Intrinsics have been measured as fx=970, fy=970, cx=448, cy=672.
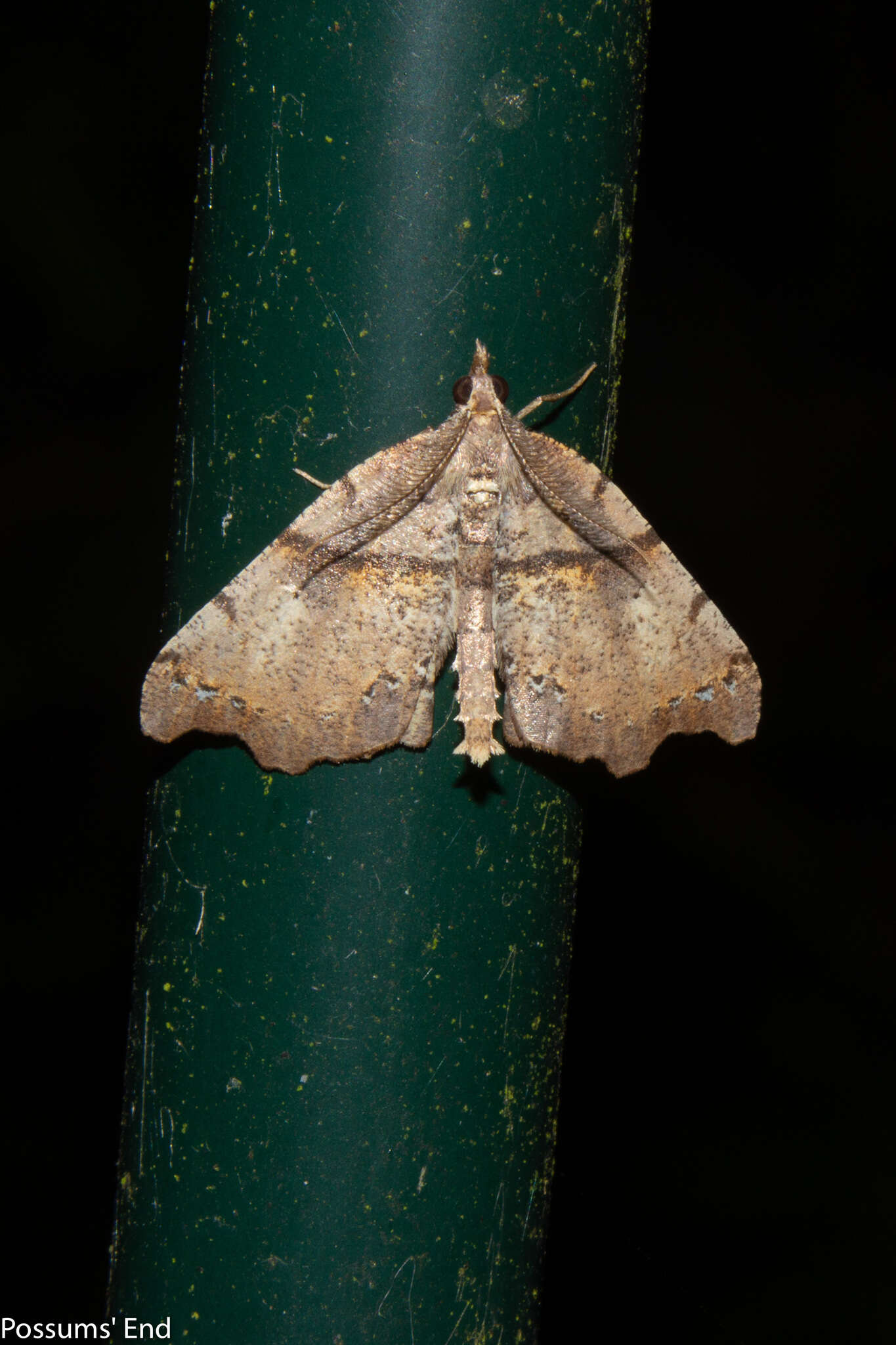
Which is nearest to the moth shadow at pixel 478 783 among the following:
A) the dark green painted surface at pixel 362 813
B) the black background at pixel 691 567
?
the dark green painted surface at pixel 362 813

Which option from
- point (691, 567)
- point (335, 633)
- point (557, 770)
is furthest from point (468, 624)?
point (691, 567)

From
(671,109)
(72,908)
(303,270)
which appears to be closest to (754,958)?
(72,908)

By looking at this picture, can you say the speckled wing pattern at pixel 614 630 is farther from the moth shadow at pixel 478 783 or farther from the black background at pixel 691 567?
the black background at pixel 691 567

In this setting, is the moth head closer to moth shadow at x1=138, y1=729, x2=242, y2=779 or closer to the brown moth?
the brown moth

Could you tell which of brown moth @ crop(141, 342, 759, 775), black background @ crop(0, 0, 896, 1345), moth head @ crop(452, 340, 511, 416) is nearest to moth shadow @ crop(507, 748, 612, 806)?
brown moth @ crop(141, 342, 759, 775)

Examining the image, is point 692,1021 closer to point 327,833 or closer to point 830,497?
point 830,497

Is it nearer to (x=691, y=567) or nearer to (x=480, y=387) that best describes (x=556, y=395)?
(x=480, y=387)

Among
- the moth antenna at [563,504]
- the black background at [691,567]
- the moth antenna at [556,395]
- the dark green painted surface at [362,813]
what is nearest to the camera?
the dark green painted surface at [362,813]
